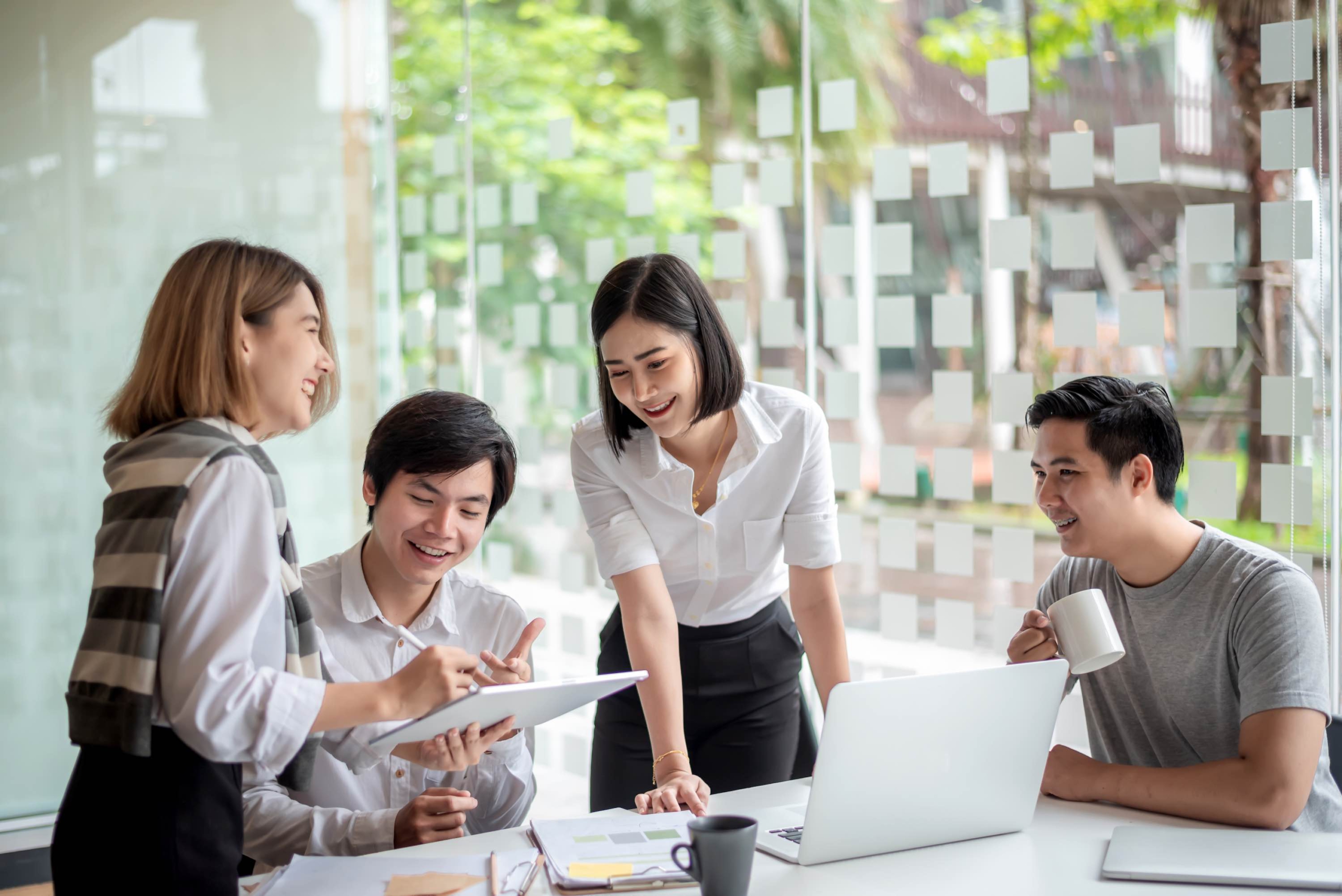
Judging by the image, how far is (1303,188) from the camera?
2193 millimetres

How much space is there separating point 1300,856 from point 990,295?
1.61 meters

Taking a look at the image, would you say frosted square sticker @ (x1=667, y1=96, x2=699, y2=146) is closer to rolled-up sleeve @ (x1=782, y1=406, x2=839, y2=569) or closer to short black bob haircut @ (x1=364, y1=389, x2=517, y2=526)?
rolled-up sleeve @ (x1=782, y1=406, x2=839, y2=569)

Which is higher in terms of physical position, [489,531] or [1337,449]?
[1337,449]

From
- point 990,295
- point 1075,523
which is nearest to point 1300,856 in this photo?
point 1075,523

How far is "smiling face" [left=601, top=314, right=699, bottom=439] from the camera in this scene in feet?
6.06

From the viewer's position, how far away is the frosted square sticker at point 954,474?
2.70m

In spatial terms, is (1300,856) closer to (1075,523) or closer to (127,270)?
(1075,523)

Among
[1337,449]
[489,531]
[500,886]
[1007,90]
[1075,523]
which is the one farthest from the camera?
[489,531]

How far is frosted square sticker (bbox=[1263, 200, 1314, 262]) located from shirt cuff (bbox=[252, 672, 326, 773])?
1951mm

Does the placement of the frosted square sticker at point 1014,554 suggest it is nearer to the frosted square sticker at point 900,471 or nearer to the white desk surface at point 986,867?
the frosted square sticker at point 900,471

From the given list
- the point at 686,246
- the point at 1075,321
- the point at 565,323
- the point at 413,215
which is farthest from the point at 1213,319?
the point at 413,215

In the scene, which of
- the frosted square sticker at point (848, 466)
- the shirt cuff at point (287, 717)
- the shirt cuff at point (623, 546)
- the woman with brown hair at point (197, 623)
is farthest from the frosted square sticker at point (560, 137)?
the shirt cuff at point (287, 717)

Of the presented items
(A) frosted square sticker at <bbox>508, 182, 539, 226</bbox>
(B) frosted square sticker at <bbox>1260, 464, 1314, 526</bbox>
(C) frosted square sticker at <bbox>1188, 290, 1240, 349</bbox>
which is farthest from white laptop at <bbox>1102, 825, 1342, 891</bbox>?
(A) frosted square sticker at <bbox>508, 182, 539, 226</bbox>

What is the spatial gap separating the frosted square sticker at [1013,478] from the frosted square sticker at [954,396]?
137mm
